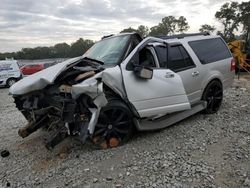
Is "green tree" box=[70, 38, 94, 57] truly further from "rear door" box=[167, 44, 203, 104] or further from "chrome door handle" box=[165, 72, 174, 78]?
"chrome door handle" box=[165, 72, 174, 78]

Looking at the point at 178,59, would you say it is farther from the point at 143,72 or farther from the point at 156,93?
the point at 143,72

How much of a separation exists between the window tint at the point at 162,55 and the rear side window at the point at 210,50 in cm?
99

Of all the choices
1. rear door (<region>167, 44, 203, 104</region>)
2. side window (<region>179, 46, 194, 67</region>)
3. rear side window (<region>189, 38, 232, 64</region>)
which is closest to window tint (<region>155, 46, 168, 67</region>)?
rear door (<region>167, 44, 203, 104</region>)

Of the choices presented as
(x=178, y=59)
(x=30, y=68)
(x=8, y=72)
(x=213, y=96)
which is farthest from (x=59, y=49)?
(x=178, y=59)

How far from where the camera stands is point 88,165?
4496 millimetres

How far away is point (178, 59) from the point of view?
20.0ft

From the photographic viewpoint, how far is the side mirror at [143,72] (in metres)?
5.00

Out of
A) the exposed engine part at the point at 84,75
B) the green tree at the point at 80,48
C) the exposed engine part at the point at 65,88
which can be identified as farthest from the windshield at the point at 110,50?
the green tree at the point at 80,48

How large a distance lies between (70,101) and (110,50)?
1.68m

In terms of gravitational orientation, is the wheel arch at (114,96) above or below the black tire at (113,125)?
above

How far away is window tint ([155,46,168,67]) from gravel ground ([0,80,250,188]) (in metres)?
1.32

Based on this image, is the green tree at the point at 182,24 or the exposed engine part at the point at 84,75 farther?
the green tree at the point at 182,24

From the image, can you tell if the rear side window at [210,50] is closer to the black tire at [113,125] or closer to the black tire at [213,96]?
the black tire at [213,96]

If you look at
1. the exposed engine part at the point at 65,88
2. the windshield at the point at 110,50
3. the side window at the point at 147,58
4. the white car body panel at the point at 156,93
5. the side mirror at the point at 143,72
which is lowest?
the white car body panel at the point at 156,93
